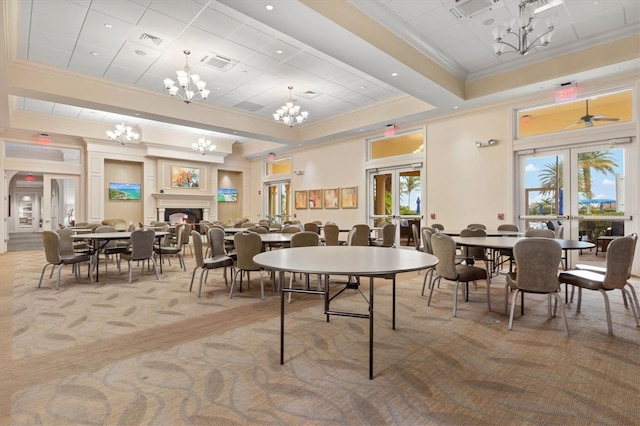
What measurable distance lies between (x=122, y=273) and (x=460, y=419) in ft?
22.1

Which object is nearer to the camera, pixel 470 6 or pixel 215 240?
pixel 470 6

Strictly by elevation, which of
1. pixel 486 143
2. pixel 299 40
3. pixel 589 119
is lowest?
pixel 486 143

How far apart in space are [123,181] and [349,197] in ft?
28.2

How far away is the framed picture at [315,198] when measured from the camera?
12.1 metres

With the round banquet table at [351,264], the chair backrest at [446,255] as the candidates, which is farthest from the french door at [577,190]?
the round banquet table at [351,264]

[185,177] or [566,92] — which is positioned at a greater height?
[566,92]

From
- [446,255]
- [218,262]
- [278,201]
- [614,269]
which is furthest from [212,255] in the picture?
[278,201]

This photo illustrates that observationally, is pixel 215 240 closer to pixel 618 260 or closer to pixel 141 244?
pixel 141 244

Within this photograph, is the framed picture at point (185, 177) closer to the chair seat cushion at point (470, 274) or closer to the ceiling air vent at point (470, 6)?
the ceiling air vent at point (470, 6)

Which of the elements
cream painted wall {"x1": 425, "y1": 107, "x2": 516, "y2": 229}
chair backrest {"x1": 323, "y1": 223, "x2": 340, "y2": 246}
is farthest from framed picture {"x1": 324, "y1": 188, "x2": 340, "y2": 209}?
chair backrest {"x1": 323, "y1": 223, "x2": 340, "y2": 246}

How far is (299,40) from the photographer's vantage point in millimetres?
4984

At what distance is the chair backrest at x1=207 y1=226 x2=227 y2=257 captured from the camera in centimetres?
536

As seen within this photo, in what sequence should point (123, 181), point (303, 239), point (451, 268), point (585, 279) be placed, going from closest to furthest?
point (585, 279), point (451, 268), point (303, 239), point (123, 181)

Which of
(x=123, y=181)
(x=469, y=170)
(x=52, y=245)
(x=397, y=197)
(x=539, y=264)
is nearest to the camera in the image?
(x=539, y=264)
